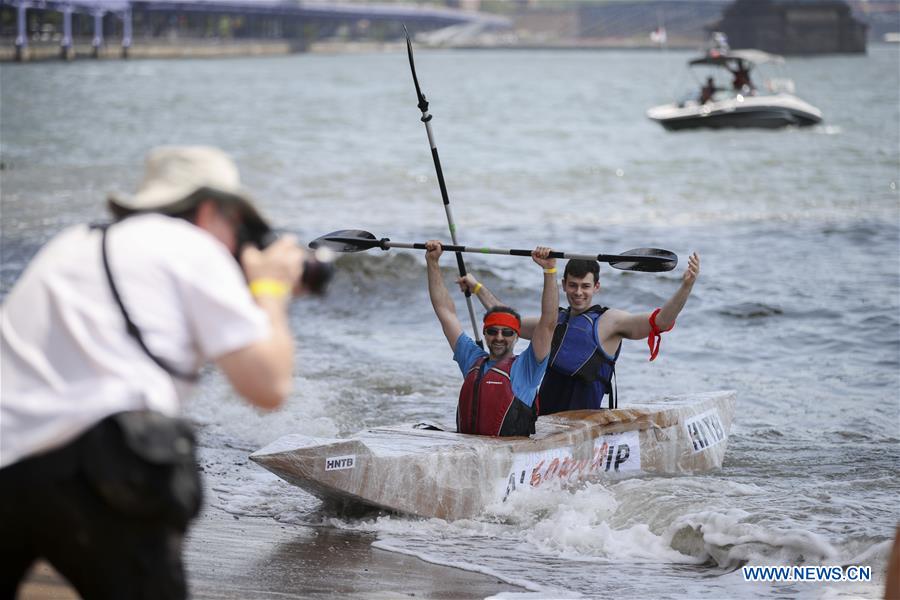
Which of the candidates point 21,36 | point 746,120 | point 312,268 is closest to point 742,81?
point 746,120

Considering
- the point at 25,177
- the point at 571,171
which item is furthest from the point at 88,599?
the point at 571,171

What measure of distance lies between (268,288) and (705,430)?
551 centimetres

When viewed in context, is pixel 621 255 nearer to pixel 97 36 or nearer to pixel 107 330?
pixel 107 330

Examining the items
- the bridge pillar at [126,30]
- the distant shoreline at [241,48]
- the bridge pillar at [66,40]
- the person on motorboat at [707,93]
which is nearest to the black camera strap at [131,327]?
the person on motorboat at [707,93]

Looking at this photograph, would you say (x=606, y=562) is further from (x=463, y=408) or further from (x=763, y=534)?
(x=463, y=408)

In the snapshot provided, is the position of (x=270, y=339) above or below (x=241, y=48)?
below

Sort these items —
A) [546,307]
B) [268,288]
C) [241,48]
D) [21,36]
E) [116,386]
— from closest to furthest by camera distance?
[116,386]
[268,288]
[546,307]
[21,36]
[241,48]

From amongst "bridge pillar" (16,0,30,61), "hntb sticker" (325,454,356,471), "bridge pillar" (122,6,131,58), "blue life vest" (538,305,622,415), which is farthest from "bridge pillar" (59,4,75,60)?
"hntb sticker" (325,454,356,471)

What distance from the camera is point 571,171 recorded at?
27938 mm

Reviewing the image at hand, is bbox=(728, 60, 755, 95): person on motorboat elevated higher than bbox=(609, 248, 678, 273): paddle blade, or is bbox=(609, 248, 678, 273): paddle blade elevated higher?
bbox=(728, 60, 755, 95): person on motorboat

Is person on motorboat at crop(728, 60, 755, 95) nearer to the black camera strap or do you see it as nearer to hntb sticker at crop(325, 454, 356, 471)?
hntb sticker at crop(325, 454, 356, 471)

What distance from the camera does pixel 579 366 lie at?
7164mm

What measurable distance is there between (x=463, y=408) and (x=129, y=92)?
5536 centimetres

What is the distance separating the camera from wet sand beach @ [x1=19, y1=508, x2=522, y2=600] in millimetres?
4805
